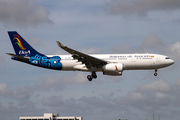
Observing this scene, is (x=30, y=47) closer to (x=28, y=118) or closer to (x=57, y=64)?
(x=57, y=64)

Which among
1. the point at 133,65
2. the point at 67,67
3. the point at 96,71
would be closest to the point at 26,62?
the point at 67,67

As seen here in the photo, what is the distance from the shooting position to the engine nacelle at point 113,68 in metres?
52.3

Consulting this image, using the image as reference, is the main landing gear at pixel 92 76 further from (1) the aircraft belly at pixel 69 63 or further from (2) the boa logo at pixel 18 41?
(2) the boa logo at pixel 18 41

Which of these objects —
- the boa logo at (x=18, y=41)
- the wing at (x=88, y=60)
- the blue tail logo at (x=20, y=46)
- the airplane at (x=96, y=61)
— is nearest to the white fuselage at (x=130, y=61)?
the airplane at (x=96, y=61)

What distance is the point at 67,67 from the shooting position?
55.0 m

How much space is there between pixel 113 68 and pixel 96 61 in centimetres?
300

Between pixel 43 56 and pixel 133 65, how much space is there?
15643 mm

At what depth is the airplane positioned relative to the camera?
52.7 metres

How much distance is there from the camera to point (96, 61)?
52.9 metres

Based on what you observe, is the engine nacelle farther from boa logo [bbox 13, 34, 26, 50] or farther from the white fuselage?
boa logo [bbox 13, 34, 26, 50]

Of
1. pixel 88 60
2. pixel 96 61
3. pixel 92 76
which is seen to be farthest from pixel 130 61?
pixel 92 76

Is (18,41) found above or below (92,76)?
above

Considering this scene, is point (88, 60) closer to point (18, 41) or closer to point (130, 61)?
point (130, 61)

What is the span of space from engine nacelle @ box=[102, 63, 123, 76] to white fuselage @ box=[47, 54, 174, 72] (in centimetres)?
113
